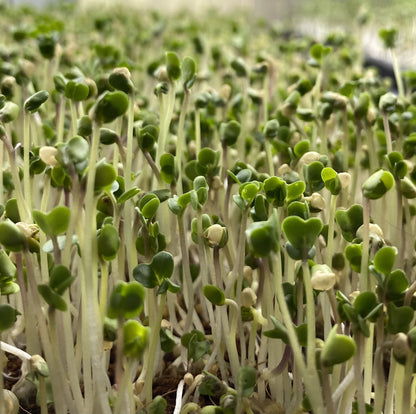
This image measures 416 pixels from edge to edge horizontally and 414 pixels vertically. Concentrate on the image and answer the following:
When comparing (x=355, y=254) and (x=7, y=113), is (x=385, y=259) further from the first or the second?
(x=7, y=113)

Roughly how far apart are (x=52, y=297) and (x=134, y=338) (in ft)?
0.29

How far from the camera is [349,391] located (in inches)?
25.2

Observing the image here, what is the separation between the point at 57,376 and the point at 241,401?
0.65ft

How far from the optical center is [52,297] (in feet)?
1.84

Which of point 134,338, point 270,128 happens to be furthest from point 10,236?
point 270,128

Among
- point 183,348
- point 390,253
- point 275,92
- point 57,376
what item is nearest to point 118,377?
point 57,376

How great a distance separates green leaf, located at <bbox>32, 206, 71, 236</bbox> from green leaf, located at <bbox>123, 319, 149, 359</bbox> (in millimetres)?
117

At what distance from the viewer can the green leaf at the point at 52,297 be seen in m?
0.55

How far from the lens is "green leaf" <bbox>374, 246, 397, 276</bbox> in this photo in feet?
1.86

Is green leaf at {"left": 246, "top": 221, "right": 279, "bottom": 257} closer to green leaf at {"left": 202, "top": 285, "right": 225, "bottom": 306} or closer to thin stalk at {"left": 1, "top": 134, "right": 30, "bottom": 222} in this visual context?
green leaf at {"left": 202, "top": 285, "right": 225, "bottom": 306}

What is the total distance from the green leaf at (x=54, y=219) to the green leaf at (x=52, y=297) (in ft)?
0.19

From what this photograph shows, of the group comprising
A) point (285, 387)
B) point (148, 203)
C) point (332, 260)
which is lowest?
point (285, 387)

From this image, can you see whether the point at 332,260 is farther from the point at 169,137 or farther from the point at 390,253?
the point at 169,137

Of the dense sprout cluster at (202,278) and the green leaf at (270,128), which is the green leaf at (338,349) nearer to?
the dense sprout cluster at (202,278)
